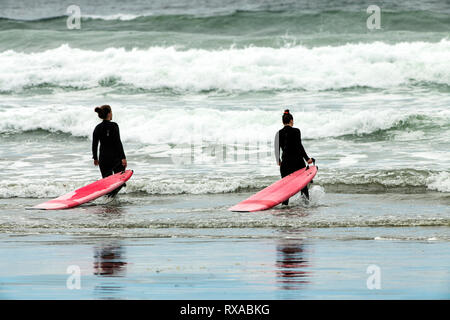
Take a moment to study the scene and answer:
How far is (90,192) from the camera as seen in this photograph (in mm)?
10602

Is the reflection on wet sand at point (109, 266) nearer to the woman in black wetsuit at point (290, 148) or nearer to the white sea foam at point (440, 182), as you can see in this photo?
the woman in black wetsuit at point (290, 148)

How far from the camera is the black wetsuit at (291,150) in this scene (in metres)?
10.2

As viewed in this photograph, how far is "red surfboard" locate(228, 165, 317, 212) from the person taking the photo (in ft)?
31.9

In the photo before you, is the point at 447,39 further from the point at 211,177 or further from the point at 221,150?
the point at 211,177

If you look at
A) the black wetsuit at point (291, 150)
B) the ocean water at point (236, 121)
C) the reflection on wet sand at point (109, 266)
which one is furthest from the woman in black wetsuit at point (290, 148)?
the reflection on wet sand at point (109, 266)

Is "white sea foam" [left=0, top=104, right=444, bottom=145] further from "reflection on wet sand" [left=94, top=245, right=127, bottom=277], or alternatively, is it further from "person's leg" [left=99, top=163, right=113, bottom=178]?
"reflection on wet sand" [left=94, top=245, right=127, bottom=277]

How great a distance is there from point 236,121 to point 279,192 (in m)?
7.41

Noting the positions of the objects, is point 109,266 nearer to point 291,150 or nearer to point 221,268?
point 221,268

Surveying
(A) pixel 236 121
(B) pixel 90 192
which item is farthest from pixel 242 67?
(B) pixel 90 192

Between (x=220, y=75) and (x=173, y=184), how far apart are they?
454 inches

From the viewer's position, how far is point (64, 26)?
121 feet

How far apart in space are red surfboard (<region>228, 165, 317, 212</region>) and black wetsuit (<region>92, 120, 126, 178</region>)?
198 centimetres

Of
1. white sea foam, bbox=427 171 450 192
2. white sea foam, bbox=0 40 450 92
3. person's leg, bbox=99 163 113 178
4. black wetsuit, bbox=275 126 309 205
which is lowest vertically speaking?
white sea foam, bbox=427 171 450 192

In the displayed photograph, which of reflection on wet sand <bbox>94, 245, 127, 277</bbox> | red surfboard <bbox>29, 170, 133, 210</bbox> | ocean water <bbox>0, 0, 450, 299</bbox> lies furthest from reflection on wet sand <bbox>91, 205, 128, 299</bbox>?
red surfboard <bbox>29, 170, 133, 210</bbox>
